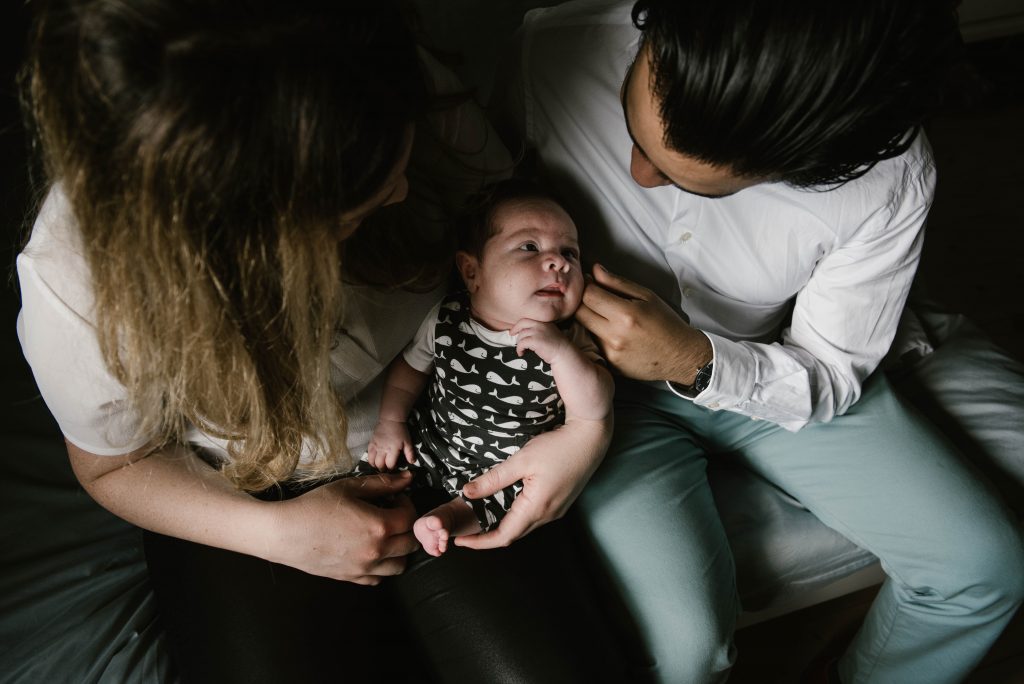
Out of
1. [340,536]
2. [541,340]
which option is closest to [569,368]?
[541,340]

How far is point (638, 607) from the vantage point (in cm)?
107

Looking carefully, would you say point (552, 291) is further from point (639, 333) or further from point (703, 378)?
point (703, 378)

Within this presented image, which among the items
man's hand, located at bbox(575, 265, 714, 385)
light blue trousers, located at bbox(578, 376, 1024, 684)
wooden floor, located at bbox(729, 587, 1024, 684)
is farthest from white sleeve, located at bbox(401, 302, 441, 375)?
wooden floor, located at bbox(729, 587, 1024, 684)

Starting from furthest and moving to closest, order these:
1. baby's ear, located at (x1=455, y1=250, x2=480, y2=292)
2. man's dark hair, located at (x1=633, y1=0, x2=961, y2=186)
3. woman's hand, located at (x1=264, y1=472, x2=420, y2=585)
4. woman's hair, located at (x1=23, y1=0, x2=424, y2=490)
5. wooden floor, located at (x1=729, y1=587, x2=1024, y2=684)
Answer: wooden floor, located at (x1=729, y1=587, x2=1024, y2=684) → baby's ear, located at (x1=455, y1=250, x2=480, y2=292) → woman's hand, located at (x1=264, y1=472, x2=420, y2=585) → man's dark hair, located at (x1=633, y1=0, x2=961, y2=186) → woman's hair, located at (x1=23, y1=0, x2=424, y2=490)

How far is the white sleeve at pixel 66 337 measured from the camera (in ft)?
2.47

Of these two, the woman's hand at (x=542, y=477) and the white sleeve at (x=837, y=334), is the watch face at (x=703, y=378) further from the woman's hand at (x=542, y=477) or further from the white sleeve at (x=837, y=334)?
the woman's hand at (x=542, y=477)

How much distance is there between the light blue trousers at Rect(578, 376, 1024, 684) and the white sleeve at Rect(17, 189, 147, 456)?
0.68 meters

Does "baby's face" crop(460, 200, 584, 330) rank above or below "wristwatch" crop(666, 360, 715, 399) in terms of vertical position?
above

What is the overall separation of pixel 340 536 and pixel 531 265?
435mm

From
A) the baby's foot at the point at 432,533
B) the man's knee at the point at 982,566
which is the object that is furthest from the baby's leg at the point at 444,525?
the man's knee at the point at 982,566

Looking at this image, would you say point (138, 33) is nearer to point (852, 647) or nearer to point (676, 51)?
point (676, 51)

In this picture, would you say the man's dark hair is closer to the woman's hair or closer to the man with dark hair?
the man with dark hair

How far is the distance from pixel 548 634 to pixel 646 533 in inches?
8.6

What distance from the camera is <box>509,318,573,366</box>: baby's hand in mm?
947
